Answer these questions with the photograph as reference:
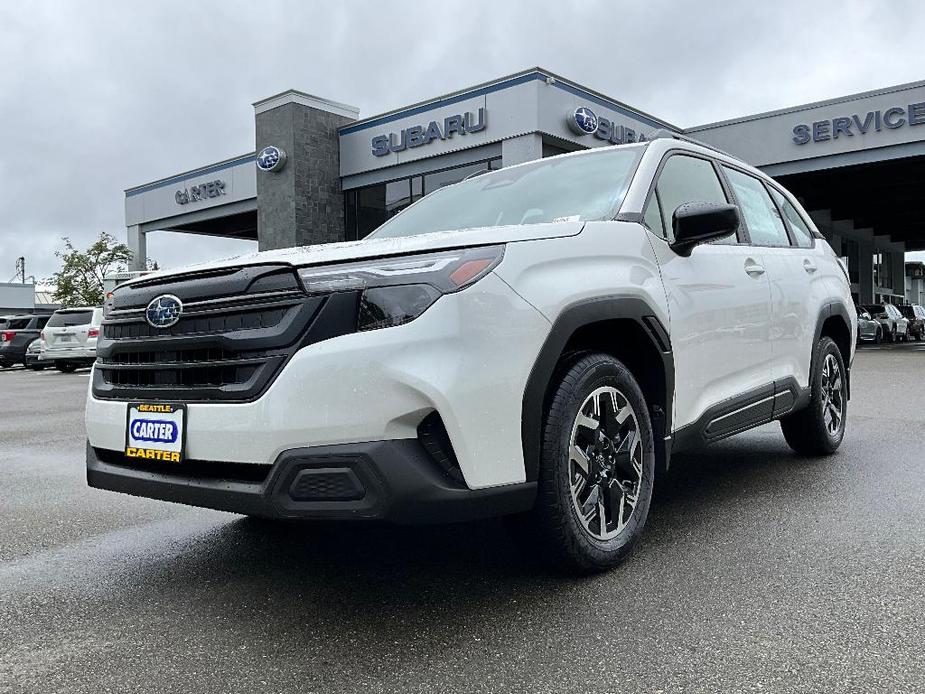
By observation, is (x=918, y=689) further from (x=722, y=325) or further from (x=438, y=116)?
(x=438, y=116)

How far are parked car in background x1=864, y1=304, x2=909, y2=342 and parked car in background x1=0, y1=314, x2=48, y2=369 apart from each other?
86.9ft

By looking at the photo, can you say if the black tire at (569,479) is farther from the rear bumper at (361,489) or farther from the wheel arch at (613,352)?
the rear bumper at (361,489)

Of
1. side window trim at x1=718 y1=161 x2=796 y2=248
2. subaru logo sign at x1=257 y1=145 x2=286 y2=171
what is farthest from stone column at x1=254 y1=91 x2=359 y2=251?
side window trim at x1=718 y1=161 x2=796 y2=248

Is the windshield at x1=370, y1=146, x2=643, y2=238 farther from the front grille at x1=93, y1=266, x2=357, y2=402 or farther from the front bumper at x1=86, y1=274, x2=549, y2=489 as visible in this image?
the front grille at x1=93, y1=266, x2=357, y2=402

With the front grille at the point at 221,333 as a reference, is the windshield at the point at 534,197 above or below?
above

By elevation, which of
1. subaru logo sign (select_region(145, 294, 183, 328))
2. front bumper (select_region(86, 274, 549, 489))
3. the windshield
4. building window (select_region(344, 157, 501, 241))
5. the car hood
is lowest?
front bumper (select_region(86, 274, 549, 489))

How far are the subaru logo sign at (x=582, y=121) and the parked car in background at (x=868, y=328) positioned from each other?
40.7 ft

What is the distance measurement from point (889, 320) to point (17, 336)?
93.7ft

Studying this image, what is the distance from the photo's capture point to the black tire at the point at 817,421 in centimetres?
519

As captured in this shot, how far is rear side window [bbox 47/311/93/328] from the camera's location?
764 inches

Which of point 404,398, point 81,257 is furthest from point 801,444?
point 81,257

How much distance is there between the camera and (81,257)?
42.8 meters

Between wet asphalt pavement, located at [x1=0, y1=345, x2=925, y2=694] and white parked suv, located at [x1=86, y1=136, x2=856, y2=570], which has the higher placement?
white parked suv, located at [x1=86, y1=136, x2=856, y2=570]

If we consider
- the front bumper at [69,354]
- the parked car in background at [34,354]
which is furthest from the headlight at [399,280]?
the parked car in background at [34,354]
